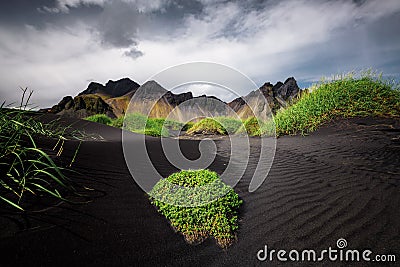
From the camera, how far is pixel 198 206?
109 inches

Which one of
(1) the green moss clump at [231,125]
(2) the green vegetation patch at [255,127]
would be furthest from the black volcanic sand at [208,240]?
(1) the green moss clump at [231,125]

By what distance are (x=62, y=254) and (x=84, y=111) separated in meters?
20.2

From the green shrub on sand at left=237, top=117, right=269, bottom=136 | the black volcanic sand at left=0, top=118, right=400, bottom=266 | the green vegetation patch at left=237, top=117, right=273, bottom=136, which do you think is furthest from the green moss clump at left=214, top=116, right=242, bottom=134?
the black volcanic sand at left=0, top=118, right=400, bottom=266

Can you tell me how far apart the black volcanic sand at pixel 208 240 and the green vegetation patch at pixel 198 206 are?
0.09 metres

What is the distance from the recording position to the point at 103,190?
281cm

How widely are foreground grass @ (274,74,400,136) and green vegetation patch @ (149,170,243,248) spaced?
7.08 metres

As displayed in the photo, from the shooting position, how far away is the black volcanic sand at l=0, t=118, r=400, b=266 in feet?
6.37

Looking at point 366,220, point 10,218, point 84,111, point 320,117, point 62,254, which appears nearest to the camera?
point 62,254

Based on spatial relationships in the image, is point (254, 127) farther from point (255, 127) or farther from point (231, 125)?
point (231, 125)

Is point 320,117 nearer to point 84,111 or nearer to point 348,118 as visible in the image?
point 348,118

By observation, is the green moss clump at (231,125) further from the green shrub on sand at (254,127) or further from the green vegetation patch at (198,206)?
the green vegetation patch at (198,206)

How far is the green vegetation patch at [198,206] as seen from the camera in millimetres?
2615

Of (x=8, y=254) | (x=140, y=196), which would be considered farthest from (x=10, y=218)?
(x=140, y=196)

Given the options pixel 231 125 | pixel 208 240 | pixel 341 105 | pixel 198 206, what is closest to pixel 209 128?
pixel 231 125
